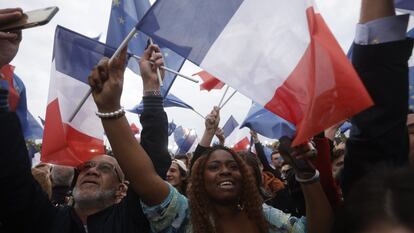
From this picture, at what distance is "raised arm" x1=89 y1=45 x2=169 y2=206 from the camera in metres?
1.87

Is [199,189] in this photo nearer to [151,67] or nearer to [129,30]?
[151,67]

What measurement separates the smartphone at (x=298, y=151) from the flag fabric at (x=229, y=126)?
25.1ft

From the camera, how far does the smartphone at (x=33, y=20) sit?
1.33 m

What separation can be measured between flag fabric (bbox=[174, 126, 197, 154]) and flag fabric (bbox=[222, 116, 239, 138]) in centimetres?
90

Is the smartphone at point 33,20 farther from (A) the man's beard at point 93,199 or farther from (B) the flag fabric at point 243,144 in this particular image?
(B) the flag fabric at point 243,144

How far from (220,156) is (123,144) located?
96 centimetres

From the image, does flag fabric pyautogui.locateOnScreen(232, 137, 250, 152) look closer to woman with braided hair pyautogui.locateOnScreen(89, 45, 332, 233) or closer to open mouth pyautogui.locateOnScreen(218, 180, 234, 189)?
woman with braided hair pyautogui.locateOnScreen(89, 45, 332, 233)

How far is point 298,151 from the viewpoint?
1.60 m

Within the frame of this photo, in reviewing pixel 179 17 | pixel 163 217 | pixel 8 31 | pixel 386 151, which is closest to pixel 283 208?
pixel 163 217

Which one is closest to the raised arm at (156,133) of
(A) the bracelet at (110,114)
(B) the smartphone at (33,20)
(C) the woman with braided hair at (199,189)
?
(C) the woman with braided hair at (199,189)

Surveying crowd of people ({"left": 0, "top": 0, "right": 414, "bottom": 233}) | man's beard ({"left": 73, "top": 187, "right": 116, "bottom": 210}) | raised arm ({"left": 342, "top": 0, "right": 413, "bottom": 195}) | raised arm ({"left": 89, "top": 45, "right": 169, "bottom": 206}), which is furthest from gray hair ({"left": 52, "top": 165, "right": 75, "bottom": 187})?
raised arm ({"left": 342, "top": 0, "right": 413, "bottom": 195})

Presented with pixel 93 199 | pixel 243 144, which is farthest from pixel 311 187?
pixel 243 144

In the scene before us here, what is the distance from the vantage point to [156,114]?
2.16 metres

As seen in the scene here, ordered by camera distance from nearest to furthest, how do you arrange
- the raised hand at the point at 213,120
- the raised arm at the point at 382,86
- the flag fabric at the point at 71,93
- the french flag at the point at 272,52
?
the raised arm at the point at 382,86
the french flag at the point at 272,52
the flag fabric at the point at 71,93
the raised hand at the point at 213,120
